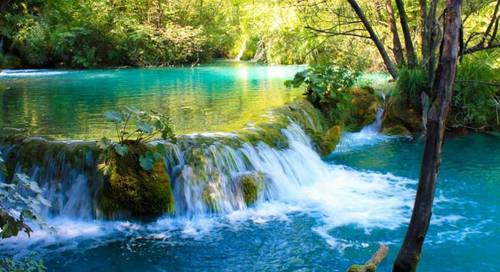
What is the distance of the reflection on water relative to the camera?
896cm

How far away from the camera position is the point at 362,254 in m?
5.91

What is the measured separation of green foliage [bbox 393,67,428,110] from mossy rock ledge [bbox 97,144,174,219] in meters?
7.10

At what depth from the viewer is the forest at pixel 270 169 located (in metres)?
5.62

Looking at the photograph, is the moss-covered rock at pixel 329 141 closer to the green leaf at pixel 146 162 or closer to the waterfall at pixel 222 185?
the waterfall at pixel 222 185

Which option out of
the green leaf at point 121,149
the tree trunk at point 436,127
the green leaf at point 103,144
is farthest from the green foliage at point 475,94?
the tree trunk at point 436,127

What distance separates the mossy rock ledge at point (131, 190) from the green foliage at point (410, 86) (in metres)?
7.10

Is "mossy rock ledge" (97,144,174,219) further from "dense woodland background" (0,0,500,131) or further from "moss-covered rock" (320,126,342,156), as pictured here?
"dense woodland background" (0,0,500,131)

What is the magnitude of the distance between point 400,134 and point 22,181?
10242 millimetres

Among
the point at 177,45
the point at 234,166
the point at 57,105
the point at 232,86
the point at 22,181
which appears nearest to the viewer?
the point at 22,181

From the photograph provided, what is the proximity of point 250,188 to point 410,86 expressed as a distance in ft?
20.0

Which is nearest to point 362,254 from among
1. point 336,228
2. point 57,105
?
point 336,228

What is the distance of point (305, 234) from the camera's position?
6.55 m

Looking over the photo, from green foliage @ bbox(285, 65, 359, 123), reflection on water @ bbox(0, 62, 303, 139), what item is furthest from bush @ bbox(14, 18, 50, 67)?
green foliage @ bbox(285, 65, 359, 123)

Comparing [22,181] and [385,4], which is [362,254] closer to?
[22,181]
